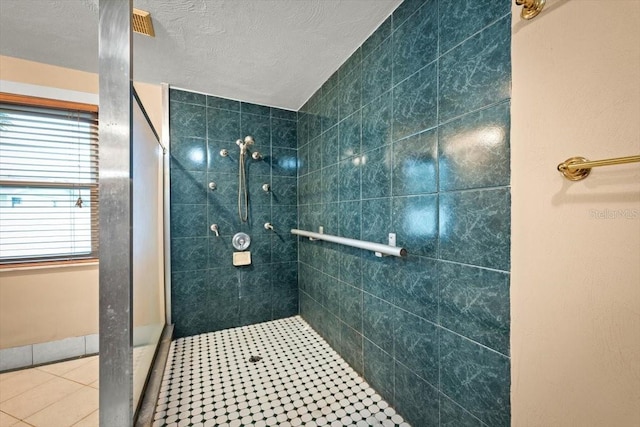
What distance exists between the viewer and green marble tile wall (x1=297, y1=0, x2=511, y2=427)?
0.76m

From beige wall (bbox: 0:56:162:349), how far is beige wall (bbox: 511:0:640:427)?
2463mm

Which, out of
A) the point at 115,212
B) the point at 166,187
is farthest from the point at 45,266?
the point at 115,212

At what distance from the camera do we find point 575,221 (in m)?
0.59

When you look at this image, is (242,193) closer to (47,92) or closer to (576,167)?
(47,92)

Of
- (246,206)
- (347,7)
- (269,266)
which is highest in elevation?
(347,7)

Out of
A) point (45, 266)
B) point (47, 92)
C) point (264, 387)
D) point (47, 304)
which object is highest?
point (47, 92)

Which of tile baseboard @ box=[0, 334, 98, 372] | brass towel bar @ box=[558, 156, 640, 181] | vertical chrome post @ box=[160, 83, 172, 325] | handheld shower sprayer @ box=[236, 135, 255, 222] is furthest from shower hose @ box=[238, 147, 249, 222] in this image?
brass towel bar @ box=[558, 156, 640, 181]

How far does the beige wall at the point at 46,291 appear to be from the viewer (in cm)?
157

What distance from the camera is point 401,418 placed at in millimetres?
1150

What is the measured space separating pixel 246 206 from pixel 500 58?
6.23ft

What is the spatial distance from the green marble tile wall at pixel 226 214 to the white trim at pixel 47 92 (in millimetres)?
525

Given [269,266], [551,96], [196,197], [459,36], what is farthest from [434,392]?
[196,197]

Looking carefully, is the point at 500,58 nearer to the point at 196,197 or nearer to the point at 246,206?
the point at 246,206

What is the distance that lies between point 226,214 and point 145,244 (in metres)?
0.81
